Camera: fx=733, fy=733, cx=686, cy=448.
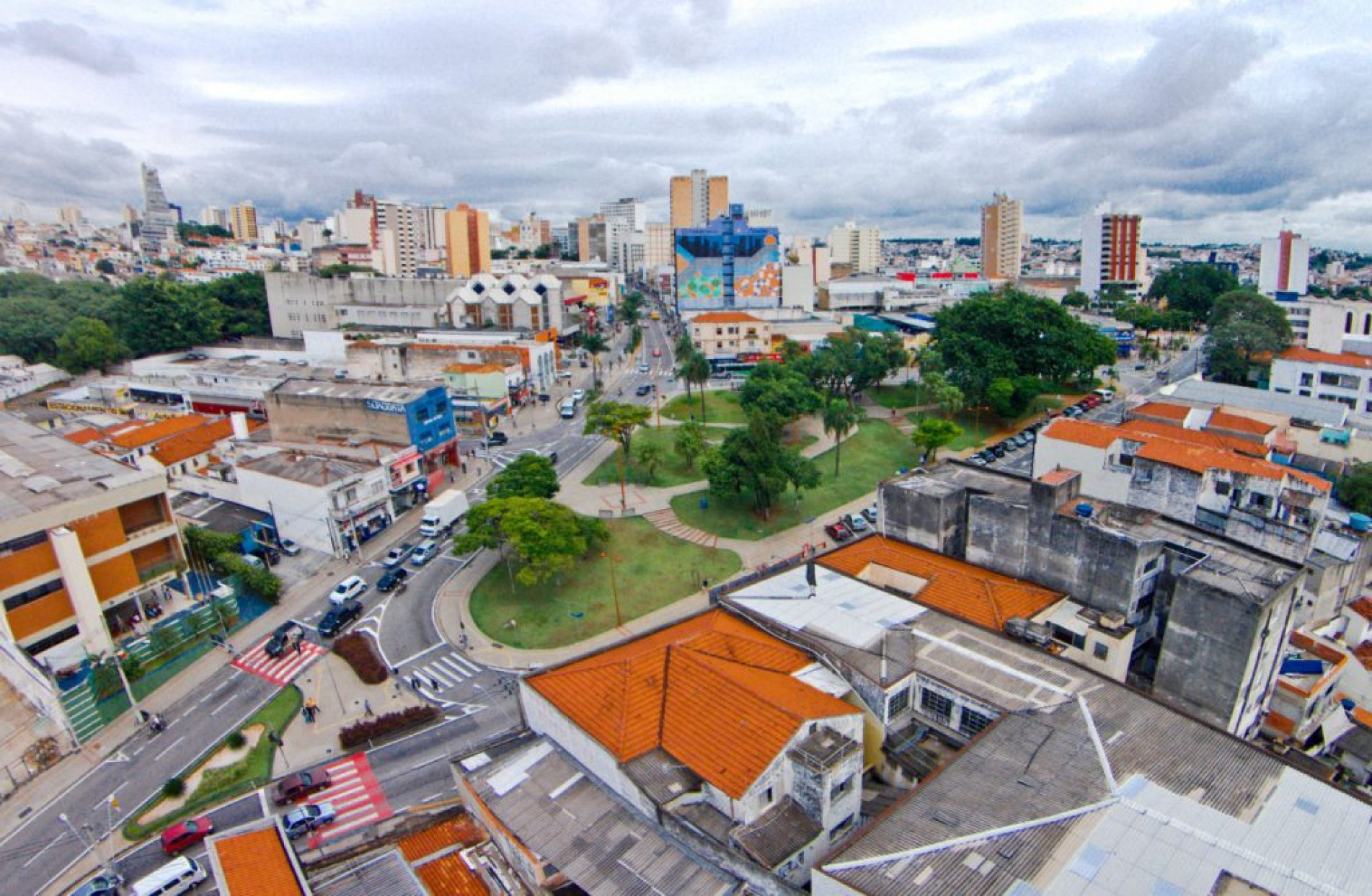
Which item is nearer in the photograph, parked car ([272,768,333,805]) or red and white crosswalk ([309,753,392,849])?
red and white crosswalk ([309,753,392,849])

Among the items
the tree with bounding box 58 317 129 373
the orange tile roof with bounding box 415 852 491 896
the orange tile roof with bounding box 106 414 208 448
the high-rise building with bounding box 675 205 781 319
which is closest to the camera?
the orange tile roof with bounding box 415 852 491 896

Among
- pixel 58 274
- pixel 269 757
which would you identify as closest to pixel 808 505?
pixel 269 757

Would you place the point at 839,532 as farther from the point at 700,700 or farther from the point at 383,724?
the point at 383,724

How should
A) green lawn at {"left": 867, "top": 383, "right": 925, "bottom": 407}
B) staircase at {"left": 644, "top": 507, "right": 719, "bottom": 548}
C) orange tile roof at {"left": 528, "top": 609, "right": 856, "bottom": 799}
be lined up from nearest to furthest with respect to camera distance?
orange tile roof at {"left": 528, "top": 609, "right": 856, "bottom": 799} → staircase at {"left": 644, "top": 507, "right": 719, "bottom": 548} → green lawn at {"left": 867, "top": 383, "right": 925, "bottom": 407}

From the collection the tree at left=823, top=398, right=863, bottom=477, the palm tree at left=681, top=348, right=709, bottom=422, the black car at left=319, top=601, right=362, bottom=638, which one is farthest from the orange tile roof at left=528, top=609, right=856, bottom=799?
the palm tree at left=681, top=348, right=709, bottom=422

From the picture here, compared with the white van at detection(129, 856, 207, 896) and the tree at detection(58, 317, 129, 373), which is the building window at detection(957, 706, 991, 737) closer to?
the white van at detection(129, 856, 207, 896)

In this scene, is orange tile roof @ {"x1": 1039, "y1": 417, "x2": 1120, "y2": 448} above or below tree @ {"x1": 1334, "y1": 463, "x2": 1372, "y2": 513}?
above

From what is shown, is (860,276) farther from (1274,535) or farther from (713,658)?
(713,658)
